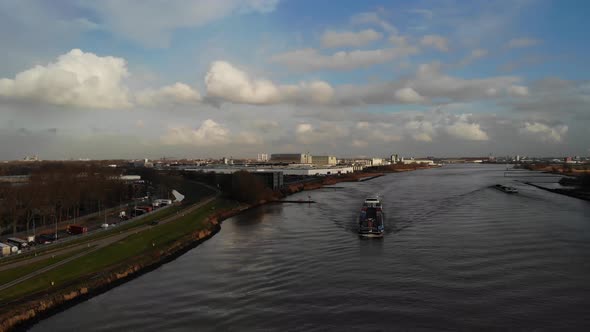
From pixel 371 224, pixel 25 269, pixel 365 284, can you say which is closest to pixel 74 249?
pixel 25 269

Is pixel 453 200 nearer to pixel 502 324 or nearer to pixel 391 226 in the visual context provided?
pixel 391 226

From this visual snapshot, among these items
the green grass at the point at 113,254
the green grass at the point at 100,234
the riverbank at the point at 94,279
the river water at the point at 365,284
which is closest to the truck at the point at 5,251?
the green grass at the point at 100,234

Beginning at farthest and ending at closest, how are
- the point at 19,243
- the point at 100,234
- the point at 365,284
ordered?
the point at 100,234, the point at 19,243, the point at 365,284

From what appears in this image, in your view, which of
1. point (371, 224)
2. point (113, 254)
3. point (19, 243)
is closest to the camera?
point (113, 254)

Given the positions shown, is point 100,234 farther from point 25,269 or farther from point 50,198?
point 50,198

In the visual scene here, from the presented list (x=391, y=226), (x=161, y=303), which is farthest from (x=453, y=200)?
(x=161, y=303)

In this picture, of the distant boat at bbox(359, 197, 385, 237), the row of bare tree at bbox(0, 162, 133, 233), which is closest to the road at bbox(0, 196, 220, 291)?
the row of bare tree at bbox(0, 162, 133, 233)
